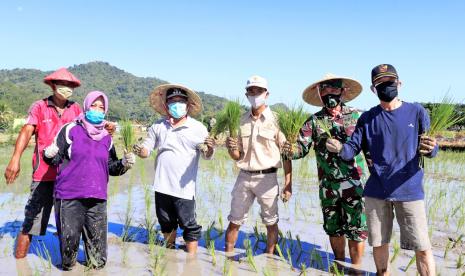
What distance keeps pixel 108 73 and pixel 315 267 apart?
177 meters

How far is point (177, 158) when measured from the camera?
12.7ft

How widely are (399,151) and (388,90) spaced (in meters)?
0.44

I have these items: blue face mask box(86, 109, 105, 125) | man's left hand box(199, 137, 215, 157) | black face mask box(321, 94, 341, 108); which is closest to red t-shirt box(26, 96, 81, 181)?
blue face mask box(86, 109, 105, 125)

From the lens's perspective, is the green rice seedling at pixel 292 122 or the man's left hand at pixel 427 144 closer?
the man's left hand at pixel 427 144

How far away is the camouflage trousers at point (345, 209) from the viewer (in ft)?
11.5

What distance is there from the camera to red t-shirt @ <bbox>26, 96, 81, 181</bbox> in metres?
3.57

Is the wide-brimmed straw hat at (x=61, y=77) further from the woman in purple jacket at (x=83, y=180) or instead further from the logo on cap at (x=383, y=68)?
the logo on cap at (x=383, y=68)

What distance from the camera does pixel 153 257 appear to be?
12.3 feet

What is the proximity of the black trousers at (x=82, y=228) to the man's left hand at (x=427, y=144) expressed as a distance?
258 cm

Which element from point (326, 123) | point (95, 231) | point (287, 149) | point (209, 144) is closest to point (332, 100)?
point (326, 123)

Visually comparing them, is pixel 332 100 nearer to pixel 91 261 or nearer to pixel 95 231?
pixel 95 231

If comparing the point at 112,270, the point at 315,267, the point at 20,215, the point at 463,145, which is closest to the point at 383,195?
the point at 315,267

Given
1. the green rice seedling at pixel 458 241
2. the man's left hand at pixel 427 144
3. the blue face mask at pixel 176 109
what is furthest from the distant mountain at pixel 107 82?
the man's left hand at pixel 427 144

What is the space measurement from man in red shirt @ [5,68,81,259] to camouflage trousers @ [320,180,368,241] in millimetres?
2549
